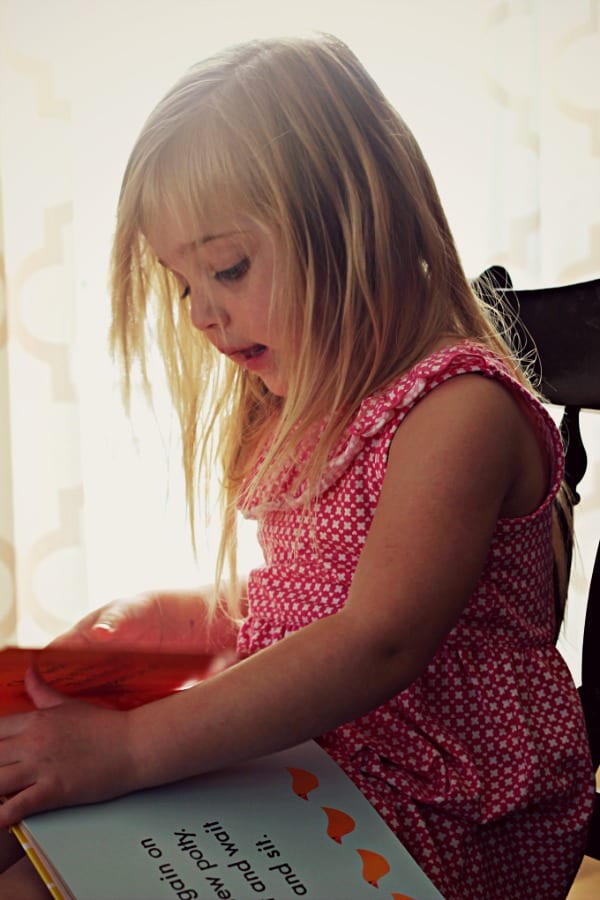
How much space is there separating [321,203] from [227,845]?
0.41 metres

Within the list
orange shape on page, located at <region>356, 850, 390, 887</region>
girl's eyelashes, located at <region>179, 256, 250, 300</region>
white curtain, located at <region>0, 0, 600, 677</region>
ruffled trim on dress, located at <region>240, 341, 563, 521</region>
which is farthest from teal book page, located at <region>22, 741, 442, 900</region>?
white curtain, located at <region>0, 0, 600, 677</region>

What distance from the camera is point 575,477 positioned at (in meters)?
0.86

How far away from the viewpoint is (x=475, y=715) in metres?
0.65

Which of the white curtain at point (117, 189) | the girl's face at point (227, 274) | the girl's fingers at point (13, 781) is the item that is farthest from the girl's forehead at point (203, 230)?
the white curtain at point (117, 189)

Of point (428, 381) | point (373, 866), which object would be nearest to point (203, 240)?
point (428, 381)

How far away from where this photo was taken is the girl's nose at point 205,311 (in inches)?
27.7

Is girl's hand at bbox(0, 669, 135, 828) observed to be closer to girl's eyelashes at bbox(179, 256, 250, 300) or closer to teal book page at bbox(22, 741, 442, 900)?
teal book page at bbox(22, 741, 442, 900)

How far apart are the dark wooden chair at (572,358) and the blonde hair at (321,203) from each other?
10 centimetres

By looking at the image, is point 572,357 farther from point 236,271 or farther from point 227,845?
point 227,845

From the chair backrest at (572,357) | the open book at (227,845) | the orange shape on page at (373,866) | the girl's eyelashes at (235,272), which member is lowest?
the orange shape on page at (373,866)

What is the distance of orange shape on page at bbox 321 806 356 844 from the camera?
0.51 metres

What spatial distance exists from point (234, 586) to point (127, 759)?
0.35 metres

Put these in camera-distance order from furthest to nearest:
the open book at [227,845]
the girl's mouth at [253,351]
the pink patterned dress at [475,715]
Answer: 1. the girl's mouth at [253,351]
2. the pink patterned dress at [475,715]
3. the open book at [227,845]

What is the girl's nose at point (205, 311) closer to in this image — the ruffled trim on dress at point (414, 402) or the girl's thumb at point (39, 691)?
the ruffled trim on dress at point (414, 402)
